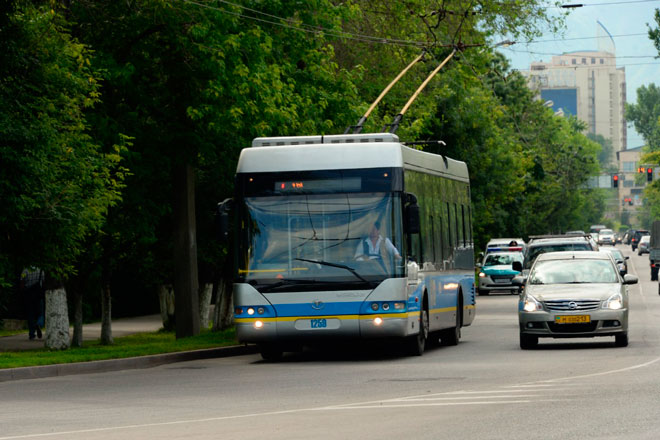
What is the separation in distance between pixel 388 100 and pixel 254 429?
1002 inches

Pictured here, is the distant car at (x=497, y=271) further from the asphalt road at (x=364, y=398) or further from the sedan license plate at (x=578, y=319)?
the sedan license plate at (x=578, y=319)

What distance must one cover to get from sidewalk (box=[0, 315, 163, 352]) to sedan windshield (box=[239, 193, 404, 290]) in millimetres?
11002

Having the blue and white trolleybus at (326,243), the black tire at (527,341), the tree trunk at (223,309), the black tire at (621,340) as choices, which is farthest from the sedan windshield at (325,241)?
the tree trunk at (223,309)

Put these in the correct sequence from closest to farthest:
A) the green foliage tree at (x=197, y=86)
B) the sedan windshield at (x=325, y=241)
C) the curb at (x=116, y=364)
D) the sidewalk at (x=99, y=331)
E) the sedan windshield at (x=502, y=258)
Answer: the curb at (x=116, y=364), the sedan windshield at (x=325, y=241), the green foliage tree at (x=197, y=86), the sidewalk at (x=99, y=331), the sedan windshield at (x=502, y=258)

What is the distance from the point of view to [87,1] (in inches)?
1034

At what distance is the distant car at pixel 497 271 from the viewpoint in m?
52.3

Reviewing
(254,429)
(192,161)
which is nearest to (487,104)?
(192,161)

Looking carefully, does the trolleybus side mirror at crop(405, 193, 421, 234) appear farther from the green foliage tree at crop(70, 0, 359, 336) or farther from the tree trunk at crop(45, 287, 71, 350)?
the tree trunk at crop(45, 287, 71, 350)

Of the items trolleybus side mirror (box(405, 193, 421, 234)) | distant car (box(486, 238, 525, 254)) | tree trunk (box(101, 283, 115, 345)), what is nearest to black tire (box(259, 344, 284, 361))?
trolleybus side mirror (box(405, 193, 421, 234))

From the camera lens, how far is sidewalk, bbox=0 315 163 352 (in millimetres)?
30312

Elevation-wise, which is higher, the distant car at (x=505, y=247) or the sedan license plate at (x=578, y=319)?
the distant car at (x=505, y=247)

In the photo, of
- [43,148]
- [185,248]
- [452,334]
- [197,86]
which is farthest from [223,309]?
[43,148]

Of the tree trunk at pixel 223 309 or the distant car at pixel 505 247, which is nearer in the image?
the tree trunk at pixel 223 309

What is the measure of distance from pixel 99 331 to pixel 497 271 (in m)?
20.7
